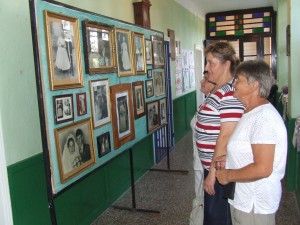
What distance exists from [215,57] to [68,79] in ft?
3.03

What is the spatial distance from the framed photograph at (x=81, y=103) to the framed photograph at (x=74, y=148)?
6 centimetres

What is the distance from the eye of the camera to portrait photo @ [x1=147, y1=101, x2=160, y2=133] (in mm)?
3469

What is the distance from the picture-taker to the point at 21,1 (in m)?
2.12

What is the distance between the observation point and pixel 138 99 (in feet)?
10.5

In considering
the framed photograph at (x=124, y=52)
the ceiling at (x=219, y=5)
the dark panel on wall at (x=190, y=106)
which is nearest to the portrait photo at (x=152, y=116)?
the framed photograph at (x=124, y=52)

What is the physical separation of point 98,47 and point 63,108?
2.18 ft

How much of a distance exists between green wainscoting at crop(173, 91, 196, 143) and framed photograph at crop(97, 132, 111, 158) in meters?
3.38

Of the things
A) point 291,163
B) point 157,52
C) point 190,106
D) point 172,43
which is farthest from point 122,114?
point 190,106

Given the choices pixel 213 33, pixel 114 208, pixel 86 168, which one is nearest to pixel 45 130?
pixel 86 168

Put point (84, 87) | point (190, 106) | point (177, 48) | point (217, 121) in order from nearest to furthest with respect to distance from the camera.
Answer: point (217, 121), point (84, 87), point (177, 48), point (190, 106)

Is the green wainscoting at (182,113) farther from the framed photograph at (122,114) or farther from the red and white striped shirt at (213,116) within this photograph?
the red and white striped shirt at (213,116)

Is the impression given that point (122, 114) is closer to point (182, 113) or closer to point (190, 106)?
point (182, 113)

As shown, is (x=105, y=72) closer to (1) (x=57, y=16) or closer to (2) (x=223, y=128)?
(1) (x=57, y=16)

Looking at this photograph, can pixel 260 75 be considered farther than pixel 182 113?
No
